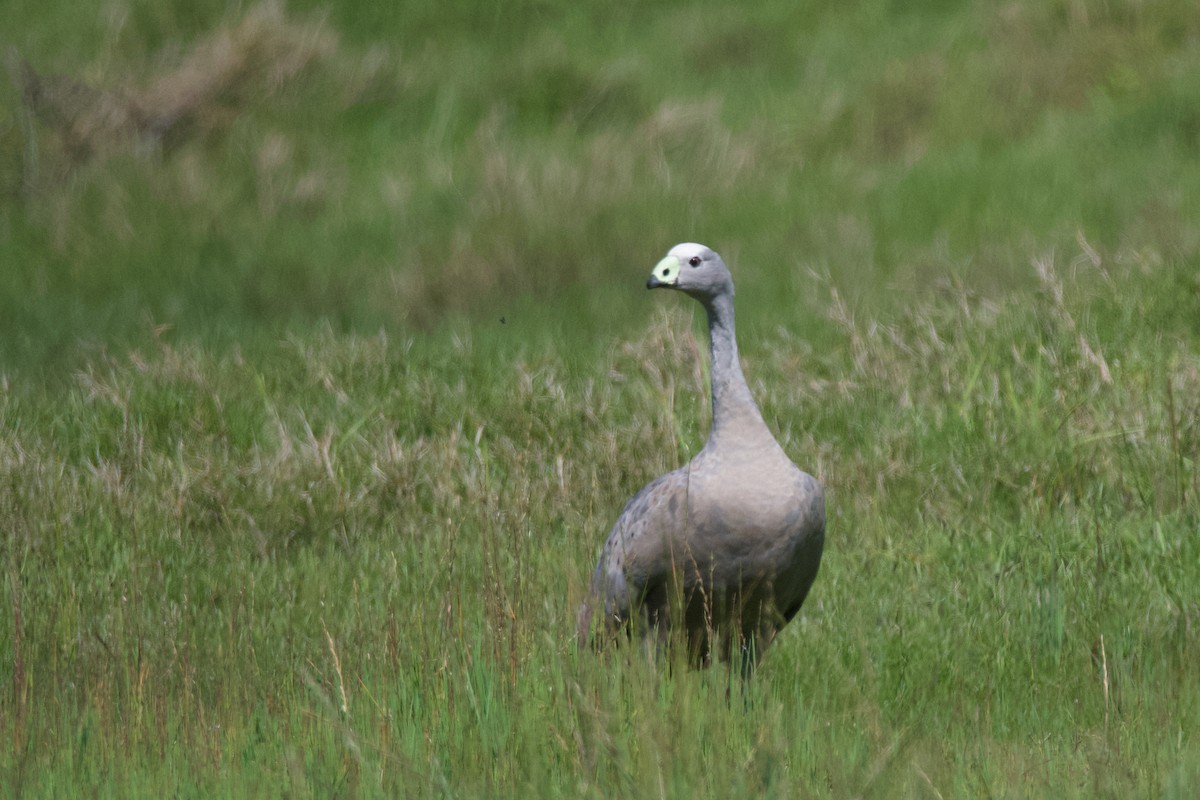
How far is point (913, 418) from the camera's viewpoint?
7.55m

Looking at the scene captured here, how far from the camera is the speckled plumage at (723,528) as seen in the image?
496 centimetres

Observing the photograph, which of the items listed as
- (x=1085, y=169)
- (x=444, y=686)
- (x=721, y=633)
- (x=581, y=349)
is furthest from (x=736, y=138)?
(x=444, y=686)

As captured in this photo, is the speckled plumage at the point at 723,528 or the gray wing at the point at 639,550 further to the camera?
the gray wing at the point at 639,550

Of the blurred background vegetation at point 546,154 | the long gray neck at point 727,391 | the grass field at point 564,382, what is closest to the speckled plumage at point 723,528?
the long gray neck at point 727,391

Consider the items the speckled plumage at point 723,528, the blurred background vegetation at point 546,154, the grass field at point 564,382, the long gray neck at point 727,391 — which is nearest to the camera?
the grass field at point 564,382

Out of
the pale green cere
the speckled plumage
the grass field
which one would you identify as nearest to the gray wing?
the speckled plumage

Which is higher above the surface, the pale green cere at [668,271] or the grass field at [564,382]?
the pale green cere at [668,271]

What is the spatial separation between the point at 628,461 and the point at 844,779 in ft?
12.9

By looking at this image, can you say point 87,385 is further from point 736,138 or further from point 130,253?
point 736,138

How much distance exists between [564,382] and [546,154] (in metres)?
4.20

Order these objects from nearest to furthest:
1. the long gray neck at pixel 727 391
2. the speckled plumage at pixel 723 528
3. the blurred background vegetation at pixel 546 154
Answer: the speckled plumage at pixel 723 528, the long gray neck at pixel 727 391, the blurred background vegetation at pixel 546 154

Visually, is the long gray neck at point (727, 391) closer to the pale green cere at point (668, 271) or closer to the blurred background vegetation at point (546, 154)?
the pale green cere at point (668, 271)

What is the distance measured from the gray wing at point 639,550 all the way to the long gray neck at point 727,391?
234mm

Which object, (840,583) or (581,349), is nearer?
(840,583)
